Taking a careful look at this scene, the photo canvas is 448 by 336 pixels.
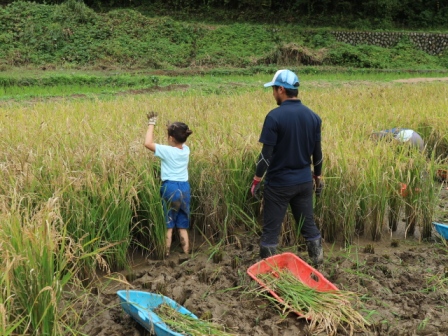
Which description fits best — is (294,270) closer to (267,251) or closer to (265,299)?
(267,251)

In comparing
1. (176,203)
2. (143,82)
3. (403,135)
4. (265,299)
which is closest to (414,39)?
(143,82)

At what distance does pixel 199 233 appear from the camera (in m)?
4.37

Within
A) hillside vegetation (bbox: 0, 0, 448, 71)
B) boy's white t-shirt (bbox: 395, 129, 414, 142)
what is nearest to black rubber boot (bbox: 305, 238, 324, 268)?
boy's white t-shirt (bbox: 395, 129, 414, 142)

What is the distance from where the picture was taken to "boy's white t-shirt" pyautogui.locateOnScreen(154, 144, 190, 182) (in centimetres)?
378

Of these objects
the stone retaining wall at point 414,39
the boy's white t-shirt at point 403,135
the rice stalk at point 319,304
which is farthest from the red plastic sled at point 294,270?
the stone retaining wall at point 414,39

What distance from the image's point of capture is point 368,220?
14.5 ft

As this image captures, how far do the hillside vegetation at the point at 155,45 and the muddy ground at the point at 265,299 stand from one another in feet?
49.1

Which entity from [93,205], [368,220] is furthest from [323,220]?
[93,205]

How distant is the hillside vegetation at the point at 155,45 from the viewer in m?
18.6

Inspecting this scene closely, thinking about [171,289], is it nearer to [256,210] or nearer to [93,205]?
[93,205]

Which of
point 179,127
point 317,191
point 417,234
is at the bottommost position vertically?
A: point 417,234

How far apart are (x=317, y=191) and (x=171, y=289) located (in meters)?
1.40

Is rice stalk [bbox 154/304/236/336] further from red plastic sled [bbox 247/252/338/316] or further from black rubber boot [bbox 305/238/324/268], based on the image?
black rubber boot [bbox 305/238/324/268]

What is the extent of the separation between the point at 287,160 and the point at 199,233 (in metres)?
1.23
